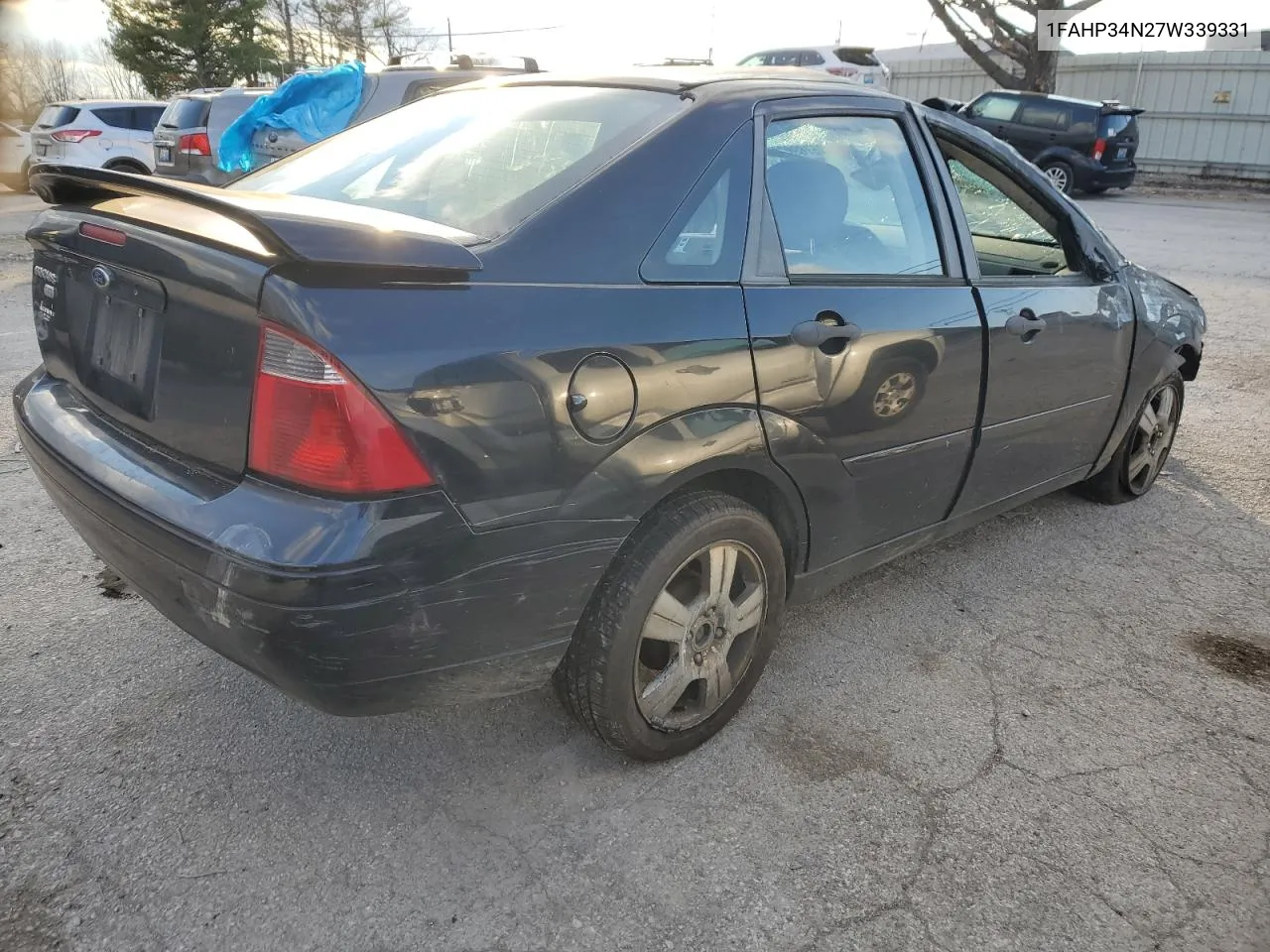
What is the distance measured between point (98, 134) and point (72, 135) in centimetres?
38

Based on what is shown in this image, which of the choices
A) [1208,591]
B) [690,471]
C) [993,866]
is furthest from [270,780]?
[1208,591]

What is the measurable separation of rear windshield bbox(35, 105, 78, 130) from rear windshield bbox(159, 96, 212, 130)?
674cm

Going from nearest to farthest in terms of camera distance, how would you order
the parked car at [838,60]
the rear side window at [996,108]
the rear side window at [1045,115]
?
1. the rear side window at [1045,115]
2. the rear side window at [996,108]
3. the parked car at [838,60]

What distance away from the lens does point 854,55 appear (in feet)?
73.4

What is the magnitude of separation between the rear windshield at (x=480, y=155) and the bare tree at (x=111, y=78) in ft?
120

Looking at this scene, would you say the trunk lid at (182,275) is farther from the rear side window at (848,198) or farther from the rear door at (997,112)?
the rear door at (997,112)

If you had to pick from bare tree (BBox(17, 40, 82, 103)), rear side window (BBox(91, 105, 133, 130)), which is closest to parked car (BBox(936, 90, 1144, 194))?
rear side window (BBox(91, 105, 133, 130))

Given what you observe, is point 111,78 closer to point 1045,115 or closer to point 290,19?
point 290,19

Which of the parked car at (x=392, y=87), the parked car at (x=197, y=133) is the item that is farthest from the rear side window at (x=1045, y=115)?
the parked car at (x=197, y=133)

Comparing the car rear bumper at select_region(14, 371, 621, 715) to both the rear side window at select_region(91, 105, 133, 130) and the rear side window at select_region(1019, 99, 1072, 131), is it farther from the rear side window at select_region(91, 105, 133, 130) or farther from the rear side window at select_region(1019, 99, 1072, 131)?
A: the rear side window at select_region(1019, 99, 1072, 131)

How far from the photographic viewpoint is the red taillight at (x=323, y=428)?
5.79ft

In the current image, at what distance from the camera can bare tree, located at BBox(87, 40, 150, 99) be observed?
111 ft

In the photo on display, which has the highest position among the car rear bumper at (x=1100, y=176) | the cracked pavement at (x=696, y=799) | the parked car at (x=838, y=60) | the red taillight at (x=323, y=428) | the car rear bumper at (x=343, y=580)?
the parked car at (x=838, y=60)

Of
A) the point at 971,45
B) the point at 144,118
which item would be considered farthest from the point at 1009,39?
the point at 144,118
